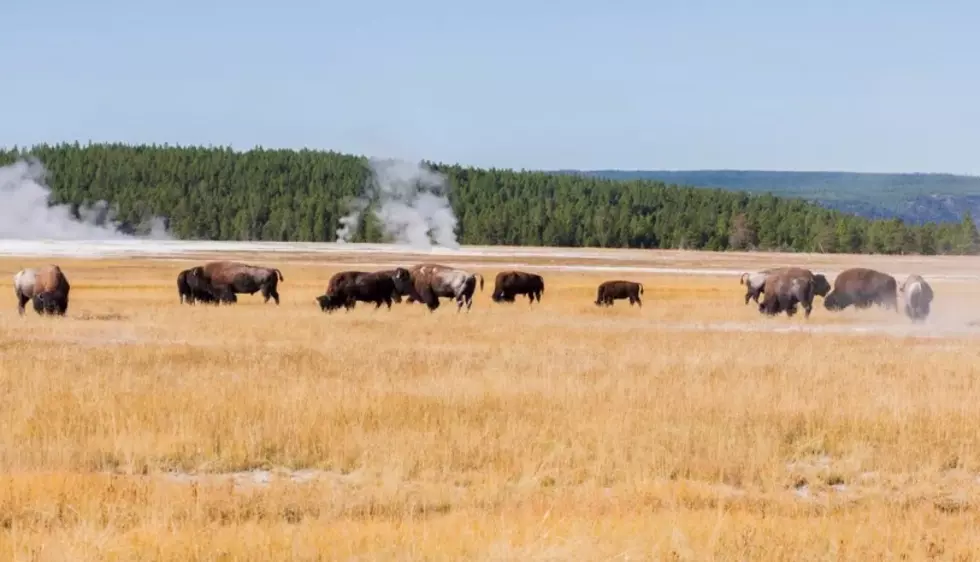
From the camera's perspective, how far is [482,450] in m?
10.3

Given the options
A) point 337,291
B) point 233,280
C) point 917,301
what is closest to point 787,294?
point 917,301

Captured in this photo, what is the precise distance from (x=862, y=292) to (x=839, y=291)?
71 cm

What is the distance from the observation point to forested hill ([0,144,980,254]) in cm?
12669

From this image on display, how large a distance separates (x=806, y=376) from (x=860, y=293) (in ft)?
68.9

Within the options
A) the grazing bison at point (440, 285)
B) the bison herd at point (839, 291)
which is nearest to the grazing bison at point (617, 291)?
the bison herd at point (839, 291)

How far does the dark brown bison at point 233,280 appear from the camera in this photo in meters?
34.9

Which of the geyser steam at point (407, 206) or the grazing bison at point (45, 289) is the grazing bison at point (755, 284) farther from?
the geyser steam at point (407, 206)

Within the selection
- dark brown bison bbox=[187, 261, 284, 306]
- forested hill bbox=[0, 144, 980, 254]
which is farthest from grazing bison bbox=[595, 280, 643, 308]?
forested hill bbox=[0, 144, 980, 254]

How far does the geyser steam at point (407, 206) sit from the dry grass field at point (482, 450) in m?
87.6

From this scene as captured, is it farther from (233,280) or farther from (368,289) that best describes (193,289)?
(368,289)

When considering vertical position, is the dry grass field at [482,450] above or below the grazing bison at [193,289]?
above

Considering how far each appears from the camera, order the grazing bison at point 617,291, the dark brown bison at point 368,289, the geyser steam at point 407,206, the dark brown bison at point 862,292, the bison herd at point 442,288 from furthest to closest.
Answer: the geyser steam at point 407,206
the grazing bison at point 617,291
the dark brown bison at point 862,292
the dark brown bison at point 368,289
the bison herd at point 442,288

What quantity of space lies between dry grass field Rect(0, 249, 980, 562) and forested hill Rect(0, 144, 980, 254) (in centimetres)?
9826

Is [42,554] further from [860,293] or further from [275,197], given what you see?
[275,197]
